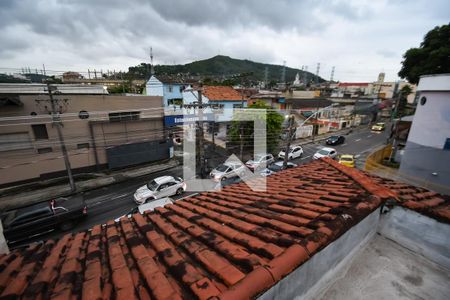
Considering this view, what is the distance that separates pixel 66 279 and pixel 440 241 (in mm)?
5171

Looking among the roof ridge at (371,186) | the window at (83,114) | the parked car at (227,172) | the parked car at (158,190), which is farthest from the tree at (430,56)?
the window at (83,114)

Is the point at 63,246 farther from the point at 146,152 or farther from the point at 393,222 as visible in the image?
the point at 146,152

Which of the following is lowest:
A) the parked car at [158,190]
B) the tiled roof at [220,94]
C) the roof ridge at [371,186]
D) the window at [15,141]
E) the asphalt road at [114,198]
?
the asphalt road at [114,198]

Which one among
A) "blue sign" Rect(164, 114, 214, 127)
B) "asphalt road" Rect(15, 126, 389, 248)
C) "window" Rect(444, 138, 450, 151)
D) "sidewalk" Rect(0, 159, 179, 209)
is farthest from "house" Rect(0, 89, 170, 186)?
"window" Rect(444, 138, 450, 151)

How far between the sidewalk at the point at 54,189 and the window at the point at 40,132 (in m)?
3.81

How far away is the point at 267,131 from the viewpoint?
20891mm

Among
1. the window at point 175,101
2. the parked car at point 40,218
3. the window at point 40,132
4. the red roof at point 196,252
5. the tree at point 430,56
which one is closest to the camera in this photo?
the red roof at point 196,252

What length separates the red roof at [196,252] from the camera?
196 cm

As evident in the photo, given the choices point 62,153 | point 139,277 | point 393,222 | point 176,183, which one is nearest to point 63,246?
point 139,277

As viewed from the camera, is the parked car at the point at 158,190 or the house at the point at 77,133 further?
the house at the point at 77,133

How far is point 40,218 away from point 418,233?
1423 centimetres

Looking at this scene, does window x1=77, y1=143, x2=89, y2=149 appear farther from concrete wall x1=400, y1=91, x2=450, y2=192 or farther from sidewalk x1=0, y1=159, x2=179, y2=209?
concrete wall x1=400, y1=91, x2=450, y2=192

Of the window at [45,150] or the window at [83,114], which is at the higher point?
the window at [83,114]

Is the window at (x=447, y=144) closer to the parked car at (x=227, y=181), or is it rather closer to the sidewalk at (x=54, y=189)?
the parked car at (x=227, y=181)
